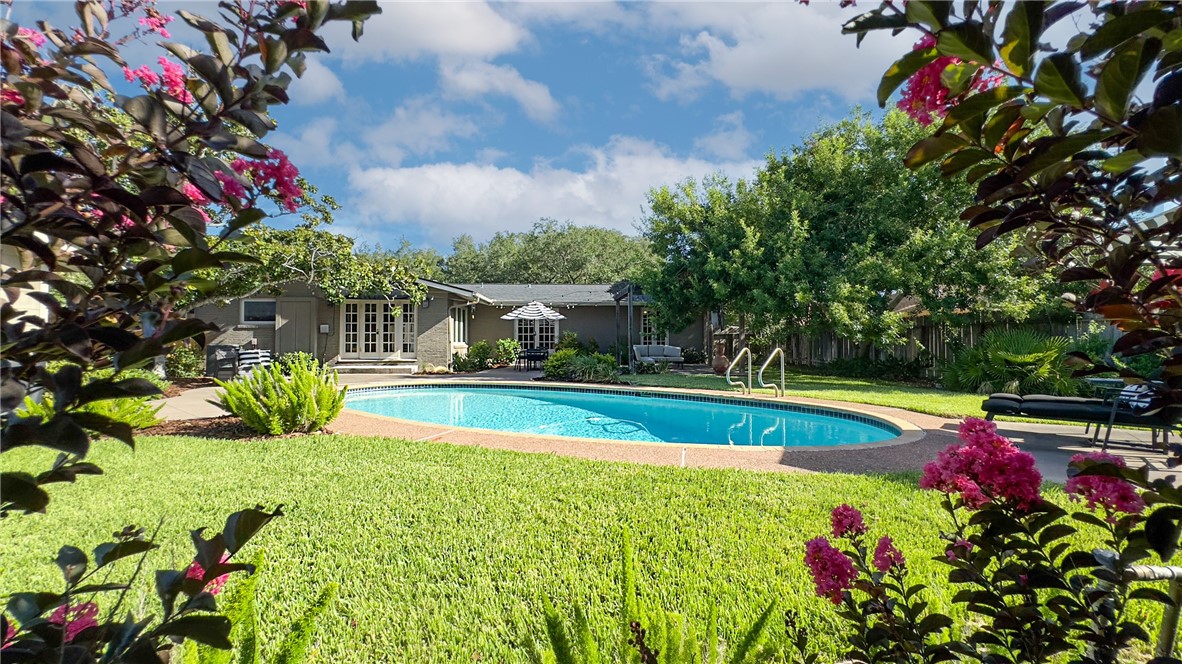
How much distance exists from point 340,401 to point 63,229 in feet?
23.7

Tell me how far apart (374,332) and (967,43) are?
19862 mm

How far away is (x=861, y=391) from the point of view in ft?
42.9

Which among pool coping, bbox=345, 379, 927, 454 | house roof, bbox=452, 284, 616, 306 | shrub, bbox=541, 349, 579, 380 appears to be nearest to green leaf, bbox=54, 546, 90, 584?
pool coping, bbox=345, 379, 927, 454

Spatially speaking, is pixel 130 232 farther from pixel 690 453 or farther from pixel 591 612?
pixel 690 453

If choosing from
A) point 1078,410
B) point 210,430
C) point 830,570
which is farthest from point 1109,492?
point 210,430

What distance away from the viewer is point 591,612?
2764mm

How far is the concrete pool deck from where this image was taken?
5.86 m

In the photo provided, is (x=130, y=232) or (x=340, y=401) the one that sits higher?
(x=130, y=232)

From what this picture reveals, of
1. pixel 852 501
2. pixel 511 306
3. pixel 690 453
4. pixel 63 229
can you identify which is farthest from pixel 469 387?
pixel 63 229

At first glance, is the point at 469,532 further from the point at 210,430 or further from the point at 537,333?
the point at 537,333

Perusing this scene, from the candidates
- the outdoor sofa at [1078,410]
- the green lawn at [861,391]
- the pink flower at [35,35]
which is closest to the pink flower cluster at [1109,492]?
the pink flower at [35,35]

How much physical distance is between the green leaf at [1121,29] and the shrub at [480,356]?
62.5ft

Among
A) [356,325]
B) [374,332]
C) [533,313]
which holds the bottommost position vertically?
[374,332]

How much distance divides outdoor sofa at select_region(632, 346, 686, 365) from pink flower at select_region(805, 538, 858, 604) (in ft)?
57.9
